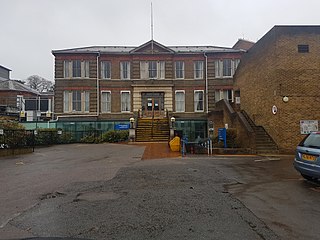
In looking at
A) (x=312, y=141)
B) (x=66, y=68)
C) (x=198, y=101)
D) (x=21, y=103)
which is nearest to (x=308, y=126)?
(x=312, y=141)

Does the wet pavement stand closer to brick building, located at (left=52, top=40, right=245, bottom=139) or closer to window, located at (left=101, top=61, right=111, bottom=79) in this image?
brick building, located at (left=52, top=40, right=245, bottom=139)

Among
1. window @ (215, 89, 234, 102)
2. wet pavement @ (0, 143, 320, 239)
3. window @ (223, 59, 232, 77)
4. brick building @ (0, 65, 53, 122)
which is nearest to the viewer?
wet pavement @ (0, 143, 320, 239)

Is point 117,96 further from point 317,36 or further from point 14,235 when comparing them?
point 14,235

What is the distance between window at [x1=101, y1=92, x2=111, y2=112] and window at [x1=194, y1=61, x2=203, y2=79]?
1104 cm

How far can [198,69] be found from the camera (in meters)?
35.1

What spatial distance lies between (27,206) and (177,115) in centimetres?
2915

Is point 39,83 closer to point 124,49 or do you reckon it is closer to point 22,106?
point 22,106

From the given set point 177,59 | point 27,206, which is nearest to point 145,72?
point 177,59

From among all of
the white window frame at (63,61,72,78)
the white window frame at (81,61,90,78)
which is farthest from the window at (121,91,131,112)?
the white window frame at (63,61,72,78)

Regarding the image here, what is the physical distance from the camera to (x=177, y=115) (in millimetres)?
34500

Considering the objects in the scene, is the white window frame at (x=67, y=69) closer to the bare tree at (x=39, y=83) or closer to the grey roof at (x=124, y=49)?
the grey roof at (x=124, y=49)

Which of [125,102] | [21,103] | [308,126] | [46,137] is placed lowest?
[46,137]

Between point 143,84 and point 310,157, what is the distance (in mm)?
27802

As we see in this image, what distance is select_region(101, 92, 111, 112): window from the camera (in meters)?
34.4
